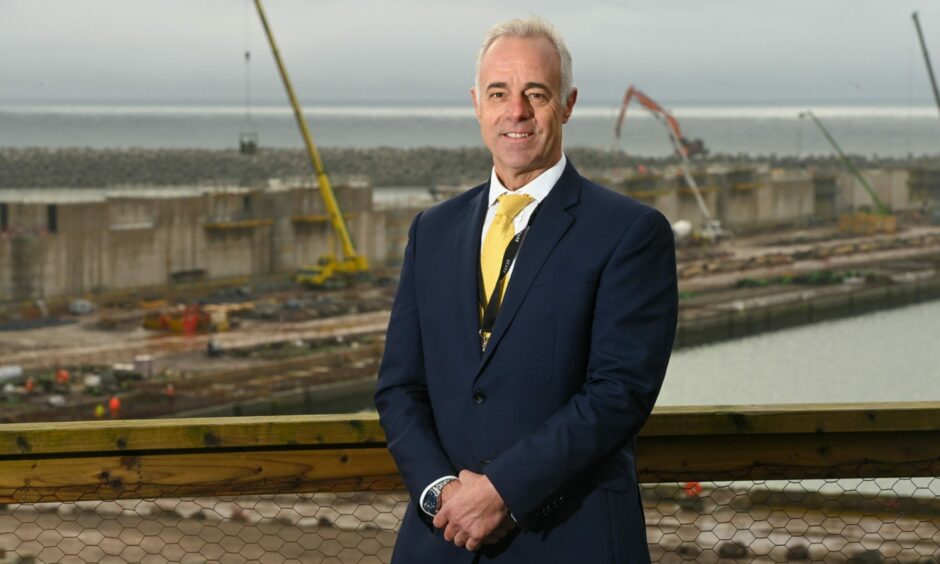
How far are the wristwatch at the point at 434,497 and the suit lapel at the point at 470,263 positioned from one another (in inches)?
7.0

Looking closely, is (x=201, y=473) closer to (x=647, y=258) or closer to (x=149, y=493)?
(x=149, y=493)

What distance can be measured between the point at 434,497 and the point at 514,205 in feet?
1.38

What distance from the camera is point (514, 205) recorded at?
1961 mm

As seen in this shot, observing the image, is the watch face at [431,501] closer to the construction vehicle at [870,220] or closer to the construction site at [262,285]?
the construction site at [262,285]

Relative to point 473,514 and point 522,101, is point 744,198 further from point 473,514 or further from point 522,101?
point 473,514

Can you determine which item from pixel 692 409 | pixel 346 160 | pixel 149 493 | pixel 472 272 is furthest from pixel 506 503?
pixel 346 160

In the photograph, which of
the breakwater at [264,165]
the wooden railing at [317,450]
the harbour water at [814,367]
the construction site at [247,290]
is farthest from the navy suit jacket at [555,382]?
the breakwater at [264,165]

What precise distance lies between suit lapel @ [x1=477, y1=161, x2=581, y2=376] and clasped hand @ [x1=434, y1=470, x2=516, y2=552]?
0.55 feet

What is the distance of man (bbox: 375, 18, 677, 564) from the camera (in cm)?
181

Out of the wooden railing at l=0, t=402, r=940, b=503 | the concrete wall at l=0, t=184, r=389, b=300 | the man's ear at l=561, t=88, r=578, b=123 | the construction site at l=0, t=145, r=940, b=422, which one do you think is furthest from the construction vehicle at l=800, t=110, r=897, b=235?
the man's ear at l=561, t=88, r=578, b=123

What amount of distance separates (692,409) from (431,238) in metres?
0.65

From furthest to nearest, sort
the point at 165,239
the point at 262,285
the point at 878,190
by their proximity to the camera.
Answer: the point at 878,190
the point at 262,285
the point at 165,239

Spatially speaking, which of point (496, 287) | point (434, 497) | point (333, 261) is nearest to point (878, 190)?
point (333, 261)

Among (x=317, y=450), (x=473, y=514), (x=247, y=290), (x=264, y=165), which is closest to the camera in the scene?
(x=473, y=514)
